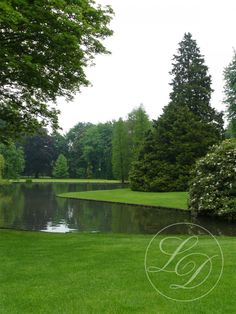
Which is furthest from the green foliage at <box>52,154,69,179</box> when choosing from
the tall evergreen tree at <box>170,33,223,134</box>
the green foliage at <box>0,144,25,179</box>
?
the tall evergreen tree at <box>170,33,223,134</box>

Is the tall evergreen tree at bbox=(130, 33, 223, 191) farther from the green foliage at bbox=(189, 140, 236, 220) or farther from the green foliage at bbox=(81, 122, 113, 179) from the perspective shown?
the green foliage at bbox=(81, 122, 113, 179)

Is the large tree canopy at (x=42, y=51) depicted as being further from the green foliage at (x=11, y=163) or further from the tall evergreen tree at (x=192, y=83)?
the green foliage at (x=11, y=163)

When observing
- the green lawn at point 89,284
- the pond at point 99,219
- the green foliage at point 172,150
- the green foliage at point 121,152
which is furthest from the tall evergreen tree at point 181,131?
the green lawn at point 89,284

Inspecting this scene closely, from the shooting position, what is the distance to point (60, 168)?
100250 millimetres

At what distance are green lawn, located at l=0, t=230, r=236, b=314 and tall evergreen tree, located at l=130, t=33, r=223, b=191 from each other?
32.5 metres

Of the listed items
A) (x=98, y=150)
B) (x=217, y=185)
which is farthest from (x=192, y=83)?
(x=98, y=150)

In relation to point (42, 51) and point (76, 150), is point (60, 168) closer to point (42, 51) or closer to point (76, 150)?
point (76, 150)

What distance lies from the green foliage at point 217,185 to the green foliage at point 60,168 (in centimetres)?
7482

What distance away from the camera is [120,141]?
79250 mm

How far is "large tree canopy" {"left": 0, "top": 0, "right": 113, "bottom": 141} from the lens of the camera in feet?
38.9

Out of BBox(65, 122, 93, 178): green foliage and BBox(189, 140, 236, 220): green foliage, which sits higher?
BBox(65, 122, 93, 178): green foliage

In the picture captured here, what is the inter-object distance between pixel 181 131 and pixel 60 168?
6001 cm

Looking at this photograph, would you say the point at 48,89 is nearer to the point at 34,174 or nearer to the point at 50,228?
the point at 50,228
